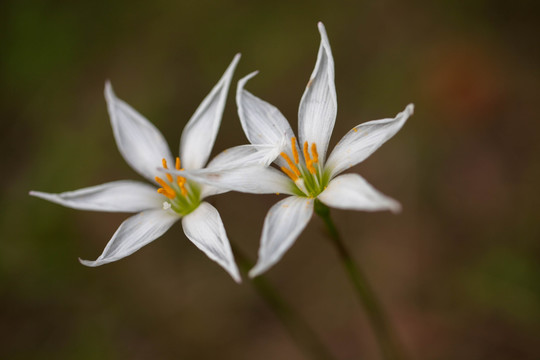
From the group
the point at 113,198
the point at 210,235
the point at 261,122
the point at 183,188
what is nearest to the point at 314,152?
the point at 261,122

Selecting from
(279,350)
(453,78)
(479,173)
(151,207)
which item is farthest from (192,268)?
(453,78)

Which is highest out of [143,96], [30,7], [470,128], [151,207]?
[30,7]

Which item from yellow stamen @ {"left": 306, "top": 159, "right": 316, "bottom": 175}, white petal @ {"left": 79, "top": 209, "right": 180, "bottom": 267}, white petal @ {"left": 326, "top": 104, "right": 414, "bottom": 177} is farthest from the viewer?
yellow stamen @ {"left": 306, "top": 159, "right": 316, "bottom": 175}

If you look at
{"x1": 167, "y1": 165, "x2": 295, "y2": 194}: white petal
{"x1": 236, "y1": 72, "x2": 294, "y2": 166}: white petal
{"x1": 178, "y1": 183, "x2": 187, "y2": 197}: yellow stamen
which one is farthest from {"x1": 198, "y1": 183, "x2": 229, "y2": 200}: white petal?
{"x1": 236, "y1": 72, "x2": 294, "y2": 166}: white petal

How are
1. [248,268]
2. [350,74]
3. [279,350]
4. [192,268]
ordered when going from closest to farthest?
[248,268] < [279,350] < [192,268] < [350,74]

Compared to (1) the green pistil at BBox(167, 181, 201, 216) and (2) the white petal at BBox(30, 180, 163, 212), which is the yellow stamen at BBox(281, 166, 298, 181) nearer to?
(1) the green pistil at BBox(167, 181, 201, 216)

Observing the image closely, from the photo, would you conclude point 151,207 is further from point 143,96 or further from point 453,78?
point 453,78

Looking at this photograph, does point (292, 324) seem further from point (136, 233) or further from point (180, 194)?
point (136, 233)

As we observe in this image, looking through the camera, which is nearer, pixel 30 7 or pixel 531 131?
pixel 531 131
